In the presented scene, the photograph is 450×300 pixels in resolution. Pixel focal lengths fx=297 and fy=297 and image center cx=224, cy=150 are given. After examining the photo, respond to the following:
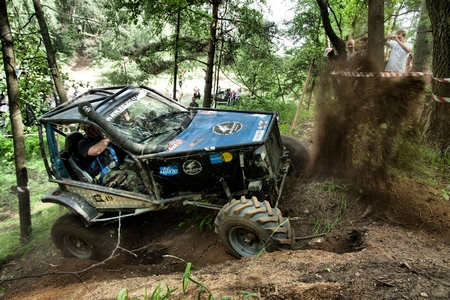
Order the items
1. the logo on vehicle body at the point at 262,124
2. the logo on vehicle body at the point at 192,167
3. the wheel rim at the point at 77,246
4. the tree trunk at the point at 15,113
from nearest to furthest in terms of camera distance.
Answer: the logo on vehicle body at the point at 192,167 < the logo on vehicle body at the point at 262,124 < the wheel rim at the point at 77,246 < the tree trunk at the point at 15,113

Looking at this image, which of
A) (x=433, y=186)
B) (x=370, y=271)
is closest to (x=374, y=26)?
(x=433, y=186)

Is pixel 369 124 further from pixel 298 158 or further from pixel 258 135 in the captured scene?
pixel 258 135

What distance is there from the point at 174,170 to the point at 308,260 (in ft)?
5.91

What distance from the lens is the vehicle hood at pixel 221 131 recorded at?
360 cm

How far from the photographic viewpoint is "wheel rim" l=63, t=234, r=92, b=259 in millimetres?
4438

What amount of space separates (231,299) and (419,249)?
76.2 inches

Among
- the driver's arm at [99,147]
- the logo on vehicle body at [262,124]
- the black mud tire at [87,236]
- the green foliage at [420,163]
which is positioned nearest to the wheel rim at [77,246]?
the black mud tire at [87,236]

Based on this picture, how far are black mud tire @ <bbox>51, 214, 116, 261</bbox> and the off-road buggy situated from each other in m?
0.01

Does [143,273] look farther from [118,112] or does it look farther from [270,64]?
[270,64]

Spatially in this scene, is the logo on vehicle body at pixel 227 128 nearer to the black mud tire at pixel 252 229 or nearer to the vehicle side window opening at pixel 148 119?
the vehicle side window opening at pixel 148 119

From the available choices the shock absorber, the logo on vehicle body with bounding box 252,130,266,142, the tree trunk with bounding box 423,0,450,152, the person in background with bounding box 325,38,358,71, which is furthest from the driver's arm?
the tree trunk with bounding box 423,0,450,152

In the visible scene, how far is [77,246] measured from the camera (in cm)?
454

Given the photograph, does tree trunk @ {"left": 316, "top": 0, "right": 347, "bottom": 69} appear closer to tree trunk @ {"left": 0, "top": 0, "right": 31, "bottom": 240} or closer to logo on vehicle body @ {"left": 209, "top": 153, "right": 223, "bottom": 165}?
logo on vehicle body @ {"left": 209, "top": 153, "right": 223, "bottom": 165}

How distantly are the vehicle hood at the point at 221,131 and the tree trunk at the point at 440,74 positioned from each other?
2.88 metres
